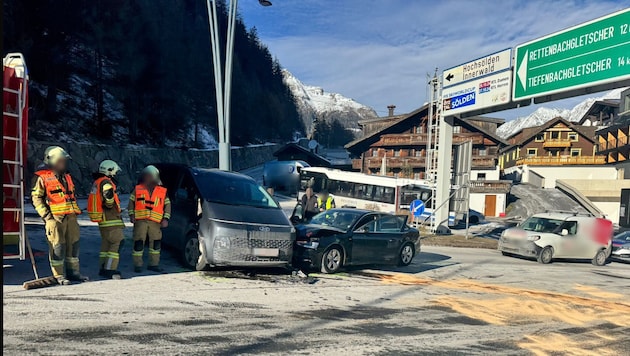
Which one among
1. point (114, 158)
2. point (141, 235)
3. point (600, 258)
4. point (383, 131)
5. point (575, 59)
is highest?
point (383, 131)

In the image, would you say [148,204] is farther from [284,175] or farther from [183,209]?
[284,175]

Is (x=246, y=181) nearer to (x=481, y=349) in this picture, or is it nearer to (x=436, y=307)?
(x=436, y=307)

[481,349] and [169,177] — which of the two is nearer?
[481,349]

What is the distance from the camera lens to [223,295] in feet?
22.4

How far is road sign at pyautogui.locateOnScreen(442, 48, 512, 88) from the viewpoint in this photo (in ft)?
58.7

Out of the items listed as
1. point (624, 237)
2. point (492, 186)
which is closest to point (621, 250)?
point (624, 237)

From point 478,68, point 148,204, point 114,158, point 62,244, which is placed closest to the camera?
point 62,244

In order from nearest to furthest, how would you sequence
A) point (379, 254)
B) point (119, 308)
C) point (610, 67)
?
point (119, 308)
point (379, 254)
point (610, 67)

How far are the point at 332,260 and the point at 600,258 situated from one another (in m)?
10.9

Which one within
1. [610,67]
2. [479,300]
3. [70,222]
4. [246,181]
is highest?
[610,67]

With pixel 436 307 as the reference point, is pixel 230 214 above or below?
above

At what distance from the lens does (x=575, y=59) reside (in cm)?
1497

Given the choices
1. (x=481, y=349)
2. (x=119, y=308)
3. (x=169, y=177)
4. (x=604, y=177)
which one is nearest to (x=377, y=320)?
(x=481, y=349)

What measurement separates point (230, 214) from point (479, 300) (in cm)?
471
